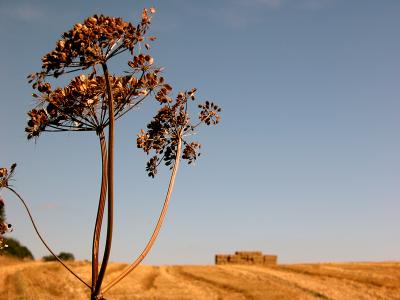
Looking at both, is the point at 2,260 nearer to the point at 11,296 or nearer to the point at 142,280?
the point at 142,280

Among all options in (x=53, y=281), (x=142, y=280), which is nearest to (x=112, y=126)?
(x=53, y=281)

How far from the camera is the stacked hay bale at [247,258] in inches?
2078

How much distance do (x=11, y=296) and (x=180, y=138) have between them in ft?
52.1

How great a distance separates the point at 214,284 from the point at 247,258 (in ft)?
73.3

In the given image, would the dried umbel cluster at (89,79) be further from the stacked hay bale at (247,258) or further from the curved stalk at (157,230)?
the stacked hay bale at (247,258)

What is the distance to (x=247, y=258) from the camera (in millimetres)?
53062

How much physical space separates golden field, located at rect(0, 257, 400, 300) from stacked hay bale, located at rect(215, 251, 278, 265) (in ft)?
42.8

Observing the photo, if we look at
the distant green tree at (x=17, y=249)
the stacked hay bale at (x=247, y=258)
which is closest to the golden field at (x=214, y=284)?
the stacked hay bale at (x=247, y=258)

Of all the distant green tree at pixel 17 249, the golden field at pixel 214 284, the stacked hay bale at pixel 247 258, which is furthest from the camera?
the distant green tree at pixel 17 249

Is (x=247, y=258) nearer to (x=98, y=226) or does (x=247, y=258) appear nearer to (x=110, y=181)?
(x=98, y=226)

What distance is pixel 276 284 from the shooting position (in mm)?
30719

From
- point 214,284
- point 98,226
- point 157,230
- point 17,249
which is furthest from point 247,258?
point 98,226

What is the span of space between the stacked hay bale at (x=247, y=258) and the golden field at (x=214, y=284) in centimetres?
1306

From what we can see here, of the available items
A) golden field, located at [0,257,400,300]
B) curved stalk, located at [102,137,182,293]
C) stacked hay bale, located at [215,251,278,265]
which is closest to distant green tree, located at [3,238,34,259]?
stacked hay bale, located at [215,251,278,265]
